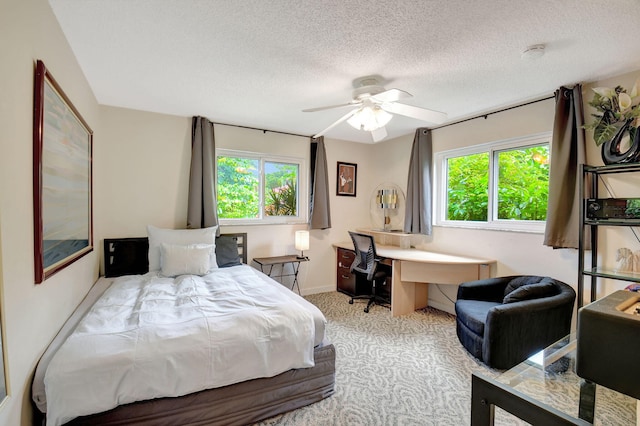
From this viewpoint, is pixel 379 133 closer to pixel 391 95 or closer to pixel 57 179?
pixel 391 95

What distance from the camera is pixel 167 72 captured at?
229cm

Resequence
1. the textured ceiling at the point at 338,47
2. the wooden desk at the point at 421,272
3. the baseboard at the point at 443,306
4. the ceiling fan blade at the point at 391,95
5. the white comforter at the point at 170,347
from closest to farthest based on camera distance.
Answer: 1. the white comforter at the point at 170,347
2. the textured ceiling at the point at 338,47
3. the ceiling fan blade at the point at 391,95
4. the wooden desk at the point at 421,272
5. the baseboard at the point at 443,306

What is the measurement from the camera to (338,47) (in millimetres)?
1898

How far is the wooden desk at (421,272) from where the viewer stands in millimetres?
3164

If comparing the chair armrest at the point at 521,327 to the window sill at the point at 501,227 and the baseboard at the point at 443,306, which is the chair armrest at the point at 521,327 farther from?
the baseboard at the point at 443,306

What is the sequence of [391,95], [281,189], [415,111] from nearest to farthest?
1. [391,95]
2. [415,111]
3. [281,189]

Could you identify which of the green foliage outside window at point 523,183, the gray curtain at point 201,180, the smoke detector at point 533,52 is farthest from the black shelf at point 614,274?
the gray curtain at point 201,180

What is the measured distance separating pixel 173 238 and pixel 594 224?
12.3 ft

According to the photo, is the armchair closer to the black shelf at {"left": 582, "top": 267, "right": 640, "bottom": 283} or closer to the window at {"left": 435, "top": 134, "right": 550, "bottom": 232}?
the black shelf at {"left": 582, "top": 267, "right": 640, "bottom": 283}

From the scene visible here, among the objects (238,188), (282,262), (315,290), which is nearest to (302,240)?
(282,262)

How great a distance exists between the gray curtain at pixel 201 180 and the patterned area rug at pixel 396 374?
1913 mm

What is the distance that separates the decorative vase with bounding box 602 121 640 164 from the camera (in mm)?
2010

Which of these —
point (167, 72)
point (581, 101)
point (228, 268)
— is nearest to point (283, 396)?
point (228, 268)

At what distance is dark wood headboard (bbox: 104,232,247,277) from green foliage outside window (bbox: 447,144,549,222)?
3685 mm
